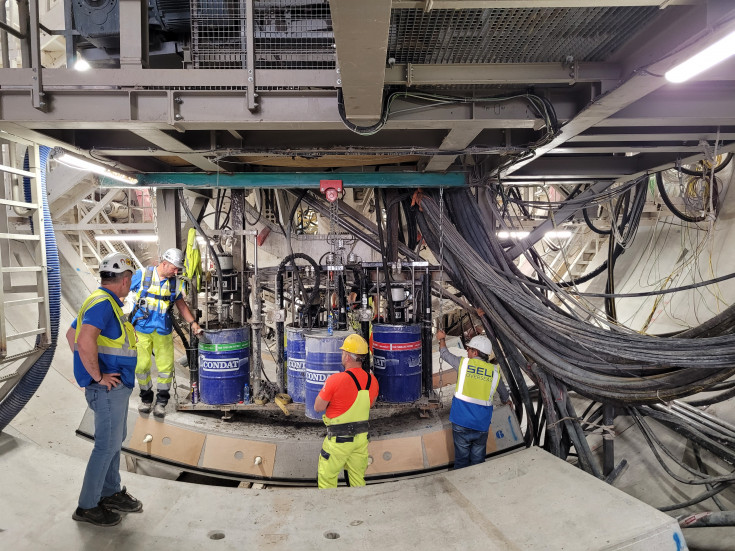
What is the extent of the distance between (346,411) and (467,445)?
1.43m

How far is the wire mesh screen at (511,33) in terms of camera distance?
95.9 inches

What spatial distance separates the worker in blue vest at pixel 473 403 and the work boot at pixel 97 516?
9.30 feet

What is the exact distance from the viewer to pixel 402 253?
218 inches

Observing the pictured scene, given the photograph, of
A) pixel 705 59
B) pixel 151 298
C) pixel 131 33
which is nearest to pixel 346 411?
pixel 151 298

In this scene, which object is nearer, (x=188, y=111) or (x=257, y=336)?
(x=188, y=111)

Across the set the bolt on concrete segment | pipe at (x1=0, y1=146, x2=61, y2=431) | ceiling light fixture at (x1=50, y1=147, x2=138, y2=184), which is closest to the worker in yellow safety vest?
the bolt on concrete segment

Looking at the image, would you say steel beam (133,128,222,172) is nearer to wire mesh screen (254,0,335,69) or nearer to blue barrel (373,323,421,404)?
wire mesh screen (254,0,335,69)

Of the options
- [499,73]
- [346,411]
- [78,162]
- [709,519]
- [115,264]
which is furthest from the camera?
[78,162]

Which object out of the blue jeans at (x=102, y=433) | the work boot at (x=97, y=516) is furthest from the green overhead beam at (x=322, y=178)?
the work boot at (x=97, y=516)

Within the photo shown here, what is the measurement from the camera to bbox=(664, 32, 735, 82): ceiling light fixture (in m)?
2.14

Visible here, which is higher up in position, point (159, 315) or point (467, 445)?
point (159, 315)

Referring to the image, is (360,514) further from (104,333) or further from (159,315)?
(159,315)

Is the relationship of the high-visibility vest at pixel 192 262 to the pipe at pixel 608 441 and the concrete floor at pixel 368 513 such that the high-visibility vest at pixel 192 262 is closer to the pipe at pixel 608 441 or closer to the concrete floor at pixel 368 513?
the concrete floor at pixel 368 513

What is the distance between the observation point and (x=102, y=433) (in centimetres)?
277
